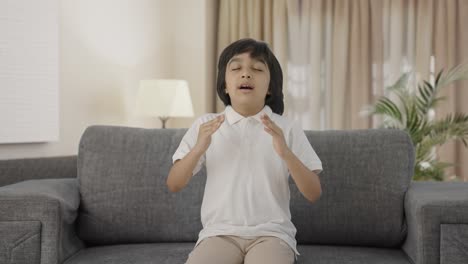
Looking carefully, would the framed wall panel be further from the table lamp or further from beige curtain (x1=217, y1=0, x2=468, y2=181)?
beige curtain (x1=217, y1=0, x2=468, y2=181)

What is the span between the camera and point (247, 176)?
2.25 metres

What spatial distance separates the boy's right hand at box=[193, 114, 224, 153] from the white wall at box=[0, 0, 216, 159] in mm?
1778

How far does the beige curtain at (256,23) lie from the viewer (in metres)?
5.74

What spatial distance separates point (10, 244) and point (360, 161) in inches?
49.2

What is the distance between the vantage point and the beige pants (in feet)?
6.68

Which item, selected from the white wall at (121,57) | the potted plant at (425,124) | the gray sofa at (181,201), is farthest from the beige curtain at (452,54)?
the gray sofa at (181,201)

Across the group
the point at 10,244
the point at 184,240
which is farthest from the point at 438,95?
the point at 10,244

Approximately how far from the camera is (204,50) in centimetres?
574

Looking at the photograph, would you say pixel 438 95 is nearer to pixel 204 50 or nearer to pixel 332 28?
pixel 332 28

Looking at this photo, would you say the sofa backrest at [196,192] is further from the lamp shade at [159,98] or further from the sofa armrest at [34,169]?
the lamp shade at [159,98]

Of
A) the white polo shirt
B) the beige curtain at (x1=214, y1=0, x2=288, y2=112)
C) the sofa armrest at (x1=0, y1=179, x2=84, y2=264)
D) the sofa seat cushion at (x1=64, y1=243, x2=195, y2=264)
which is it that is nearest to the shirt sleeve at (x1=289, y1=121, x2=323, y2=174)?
the white polo shirt

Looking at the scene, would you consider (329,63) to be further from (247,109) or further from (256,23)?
(247,109)

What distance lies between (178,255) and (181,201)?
296mm

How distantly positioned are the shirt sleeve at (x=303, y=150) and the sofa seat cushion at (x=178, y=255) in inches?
12.0
